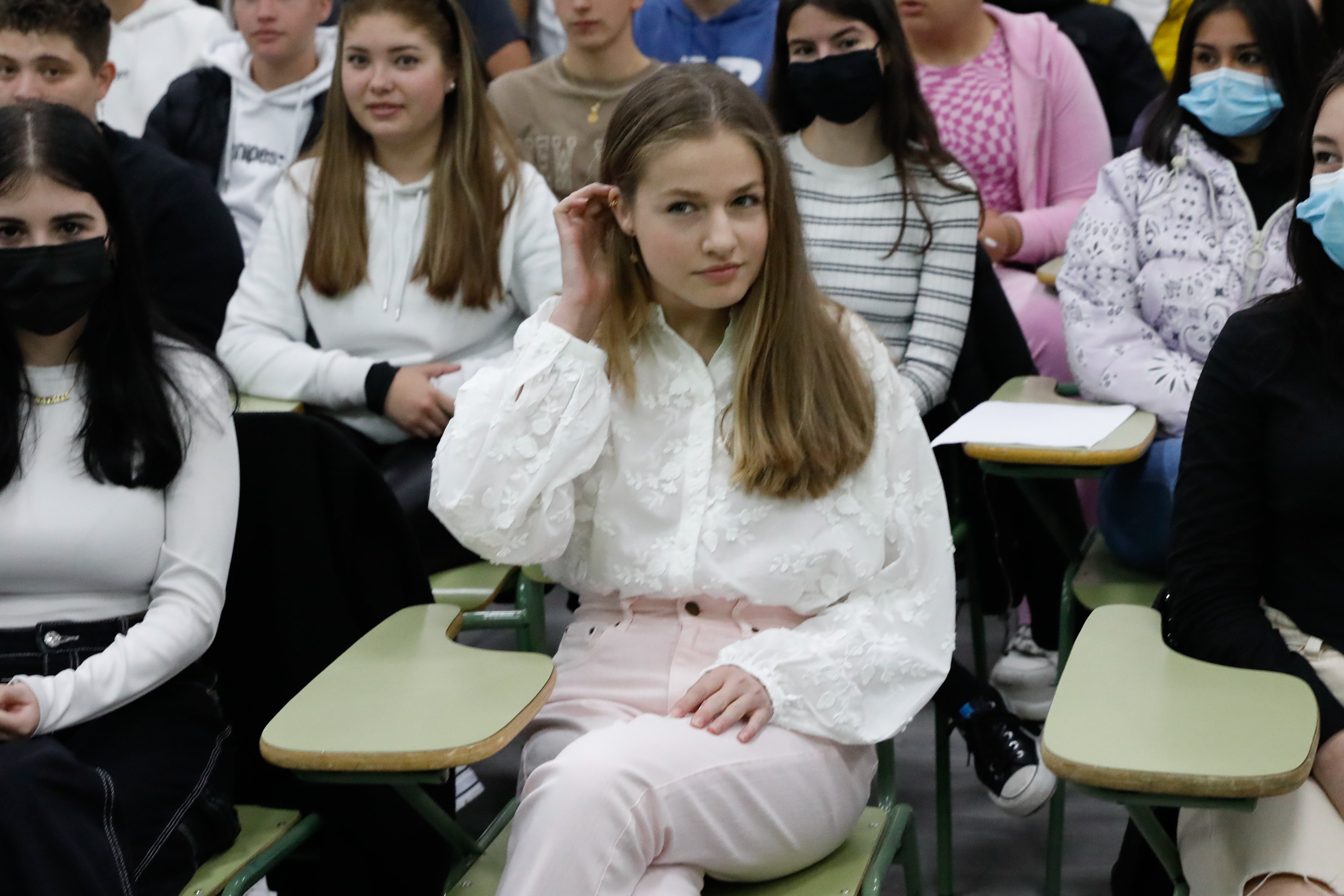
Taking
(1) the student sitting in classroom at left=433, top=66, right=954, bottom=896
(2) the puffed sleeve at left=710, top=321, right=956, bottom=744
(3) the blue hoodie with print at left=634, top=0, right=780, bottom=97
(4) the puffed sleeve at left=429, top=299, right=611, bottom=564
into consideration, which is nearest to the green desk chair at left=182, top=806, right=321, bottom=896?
(1) the student sitting in classroom at left=433, top=66, right=954, bottom=896

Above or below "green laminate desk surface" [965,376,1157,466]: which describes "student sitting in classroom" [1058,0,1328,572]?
above

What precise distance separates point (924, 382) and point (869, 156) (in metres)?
0.42

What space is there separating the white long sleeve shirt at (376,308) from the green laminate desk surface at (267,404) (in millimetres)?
12

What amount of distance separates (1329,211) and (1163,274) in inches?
29.7

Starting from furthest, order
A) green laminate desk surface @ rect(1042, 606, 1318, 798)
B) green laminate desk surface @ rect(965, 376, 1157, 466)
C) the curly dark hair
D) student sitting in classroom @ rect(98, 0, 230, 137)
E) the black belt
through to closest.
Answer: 1. student sitting in classroom @ rect(98, 0, 230, 137)
2. the curly dark hair
3. green laminate desk surface @ rect(965, 376, 1157, 466)
4. the black belt
5. green laminate desk surface @ rect(1042, 606, 1318, 798)

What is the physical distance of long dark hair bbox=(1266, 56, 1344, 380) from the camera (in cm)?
157

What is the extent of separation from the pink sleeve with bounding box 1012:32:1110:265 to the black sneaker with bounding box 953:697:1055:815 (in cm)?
104

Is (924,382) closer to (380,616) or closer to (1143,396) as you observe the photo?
(1143,396)

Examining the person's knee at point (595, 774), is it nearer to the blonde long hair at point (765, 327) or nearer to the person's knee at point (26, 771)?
the blonde long hair at point (765, 327)

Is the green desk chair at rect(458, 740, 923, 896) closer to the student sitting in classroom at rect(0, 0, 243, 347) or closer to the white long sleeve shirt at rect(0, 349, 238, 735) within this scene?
the white long sleeve shirt at rect(0, 349, 238, 735)

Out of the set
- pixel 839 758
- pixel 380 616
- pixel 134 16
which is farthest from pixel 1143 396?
pixel 134 16

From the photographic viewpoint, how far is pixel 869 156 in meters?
2.51

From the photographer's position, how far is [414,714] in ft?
4.62

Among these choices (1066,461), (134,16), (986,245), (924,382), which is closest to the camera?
(1066,461)
